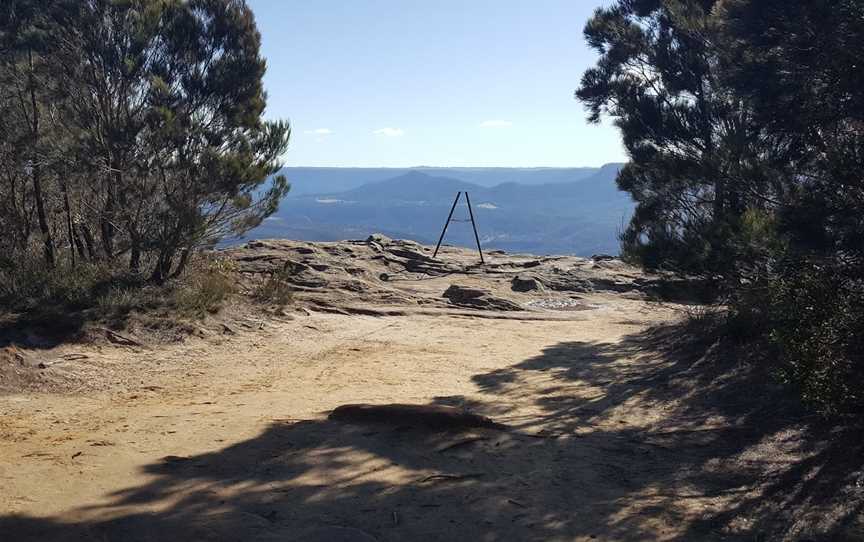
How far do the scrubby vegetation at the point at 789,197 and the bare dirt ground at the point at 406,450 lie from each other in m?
0.75

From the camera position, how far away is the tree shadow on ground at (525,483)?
4.36 meters

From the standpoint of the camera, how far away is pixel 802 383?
17.9ft

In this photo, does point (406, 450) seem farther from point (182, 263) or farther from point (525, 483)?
point (182, 263)

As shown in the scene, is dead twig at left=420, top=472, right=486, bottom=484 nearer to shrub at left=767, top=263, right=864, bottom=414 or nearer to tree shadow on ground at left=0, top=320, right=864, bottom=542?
tree shadow on ground at left=0, top=320, right=864, bottom=542

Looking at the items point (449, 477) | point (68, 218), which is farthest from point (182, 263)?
point (449, 477)

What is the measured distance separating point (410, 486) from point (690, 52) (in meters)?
10.5

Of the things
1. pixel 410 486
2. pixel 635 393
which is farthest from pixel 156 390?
pixel 635 393

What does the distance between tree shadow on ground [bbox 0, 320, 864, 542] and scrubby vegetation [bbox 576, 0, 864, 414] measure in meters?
Result: 0.70

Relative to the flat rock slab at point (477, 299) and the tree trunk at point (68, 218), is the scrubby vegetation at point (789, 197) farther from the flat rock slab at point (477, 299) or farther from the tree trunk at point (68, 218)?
the tree trunk at point (68, 218)

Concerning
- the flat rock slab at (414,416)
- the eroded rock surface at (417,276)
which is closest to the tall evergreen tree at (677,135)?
the eroded rock surface at (417,276)

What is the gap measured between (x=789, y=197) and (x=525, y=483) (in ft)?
11.6

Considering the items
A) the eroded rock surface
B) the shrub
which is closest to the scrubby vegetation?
the shrub

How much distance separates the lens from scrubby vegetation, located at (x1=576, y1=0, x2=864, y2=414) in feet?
17.9

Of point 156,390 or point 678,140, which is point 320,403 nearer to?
point 156,390
